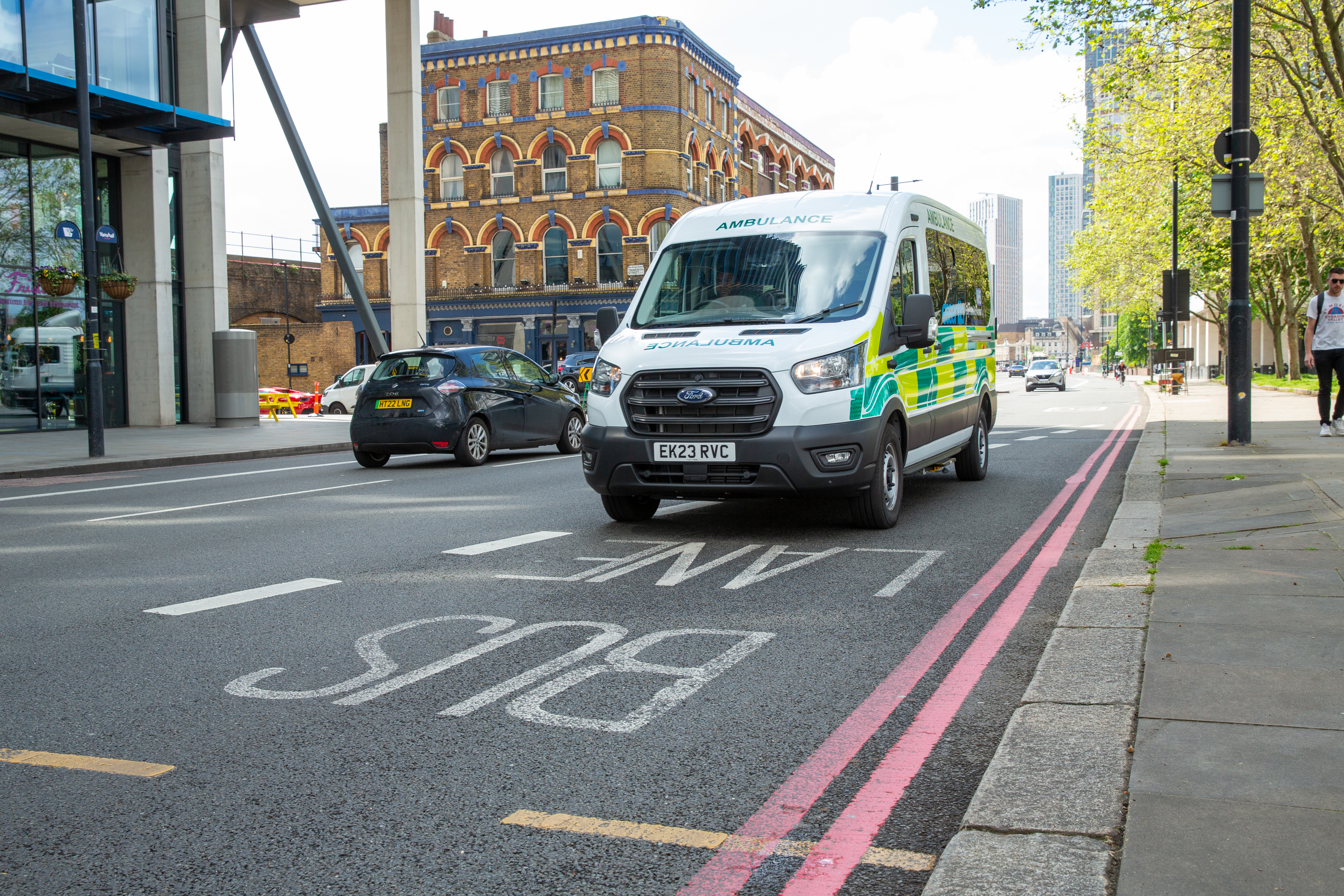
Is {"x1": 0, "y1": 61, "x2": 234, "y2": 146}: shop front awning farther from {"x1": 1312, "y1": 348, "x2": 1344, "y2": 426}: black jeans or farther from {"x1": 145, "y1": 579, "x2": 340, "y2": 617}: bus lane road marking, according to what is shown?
{"x1": 1312, "y1": 348, "x2": 1344, "y2": 426}: black jeans

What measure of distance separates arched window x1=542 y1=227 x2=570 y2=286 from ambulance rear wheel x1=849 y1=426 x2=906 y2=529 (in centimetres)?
4393

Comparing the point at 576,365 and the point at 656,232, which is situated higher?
the point at 656,232

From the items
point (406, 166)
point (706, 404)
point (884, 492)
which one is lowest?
point (884, 492)

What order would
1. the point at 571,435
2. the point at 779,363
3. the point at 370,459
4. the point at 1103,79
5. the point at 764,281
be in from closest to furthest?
1. the point at 779,363
2. the point at 764,281
3. the point at 370,459
4. the point at 571,435
5. the point at 1103,79

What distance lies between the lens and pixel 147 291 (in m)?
24.7

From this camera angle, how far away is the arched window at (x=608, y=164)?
50.5 m

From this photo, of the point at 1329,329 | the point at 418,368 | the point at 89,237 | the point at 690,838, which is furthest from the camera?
the point at 89,237

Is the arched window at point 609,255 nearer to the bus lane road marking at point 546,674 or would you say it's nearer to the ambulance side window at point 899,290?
the ambulance side window at point 899,290

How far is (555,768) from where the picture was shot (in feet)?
11.5

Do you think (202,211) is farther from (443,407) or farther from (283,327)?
(283,327)

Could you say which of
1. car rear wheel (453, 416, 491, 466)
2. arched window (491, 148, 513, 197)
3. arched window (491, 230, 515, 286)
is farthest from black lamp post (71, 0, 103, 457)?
arched window (491, 148, 513, 197)

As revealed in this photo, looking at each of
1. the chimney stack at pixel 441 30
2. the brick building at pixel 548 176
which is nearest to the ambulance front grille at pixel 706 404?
the brick building at pixel 548 176

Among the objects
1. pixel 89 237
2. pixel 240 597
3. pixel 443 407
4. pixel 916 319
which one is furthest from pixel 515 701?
pixel 89 237

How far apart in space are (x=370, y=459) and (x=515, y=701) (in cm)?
1145
